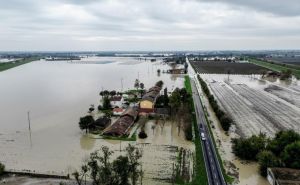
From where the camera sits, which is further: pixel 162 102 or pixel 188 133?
pixel 162 102

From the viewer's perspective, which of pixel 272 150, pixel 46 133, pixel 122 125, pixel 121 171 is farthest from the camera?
pixel 122 125

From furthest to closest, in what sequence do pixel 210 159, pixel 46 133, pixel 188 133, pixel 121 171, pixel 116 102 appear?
pixel 116 102 < pixel 46 133 < pixel 188 133 < pixel 210 159 < pixel 121 171

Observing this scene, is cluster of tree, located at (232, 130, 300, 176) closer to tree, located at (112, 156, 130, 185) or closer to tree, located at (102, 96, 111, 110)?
tree, located at (112, 156, 130, 185)

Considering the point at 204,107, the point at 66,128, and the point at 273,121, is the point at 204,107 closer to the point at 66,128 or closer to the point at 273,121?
the point at 273,121

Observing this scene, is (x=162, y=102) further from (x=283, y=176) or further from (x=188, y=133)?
(x=283, y=176)

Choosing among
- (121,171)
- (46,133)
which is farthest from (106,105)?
(121,171)

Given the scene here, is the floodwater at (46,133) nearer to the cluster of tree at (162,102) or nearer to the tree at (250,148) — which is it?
the cluster of tree at (162,102)

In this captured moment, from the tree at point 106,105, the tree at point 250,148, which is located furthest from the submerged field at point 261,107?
the tree at point 106,105
